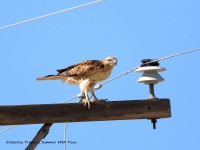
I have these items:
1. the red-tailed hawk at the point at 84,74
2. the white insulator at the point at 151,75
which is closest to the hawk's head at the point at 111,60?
the red-tailed hawk at the point at 84,74

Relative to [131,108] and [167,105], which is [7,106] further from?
[167,105]

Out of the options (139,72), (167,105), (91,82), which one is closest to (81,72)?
(91,82)

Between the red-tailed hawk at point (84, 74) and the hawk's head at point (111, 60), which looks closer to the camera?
the red-tailed hawk at point (84, 74)

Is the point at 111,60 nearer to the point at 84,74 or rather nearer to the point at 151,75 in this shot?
the point at 84,74

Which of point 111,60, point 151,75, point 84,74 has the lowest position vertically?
point 151,75

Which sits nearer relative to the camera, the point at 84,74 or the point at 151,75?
the point at 151,75

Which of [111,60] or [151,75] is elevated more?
[111,60]

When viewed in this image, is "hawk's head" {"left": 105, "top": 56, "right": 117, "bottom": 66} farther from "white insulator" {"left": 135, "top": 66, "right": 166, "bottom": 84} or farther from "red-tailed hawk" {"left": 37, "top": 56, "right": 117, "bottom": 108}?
"white insulator" {"left": 135, "top": 66, "right": 166, "bottom": 84}

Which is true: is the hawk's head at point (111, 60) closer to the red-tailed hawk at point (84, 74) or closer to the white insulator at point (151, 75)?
the red-tailed hawk at point (84, 74)

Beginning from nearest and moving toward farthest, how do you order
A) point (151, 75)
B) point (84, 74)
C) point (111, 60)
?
point (151, 75) < point (84, 74) < point (111, 60)

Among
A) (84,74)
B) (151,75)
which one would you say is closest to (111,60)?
(84,74)

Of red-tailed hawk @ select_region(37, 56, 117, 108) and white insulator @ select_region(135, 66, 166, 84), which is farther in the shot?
red-tailed hawk @ select_region(37, 56, 117, 108)

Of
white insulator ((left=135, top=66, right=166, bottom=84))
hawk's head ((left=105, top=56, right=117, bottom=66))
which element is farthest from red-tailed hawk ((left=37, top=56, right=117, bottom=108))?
white insulator ((left=135, top=66, right=166, bottom=84))

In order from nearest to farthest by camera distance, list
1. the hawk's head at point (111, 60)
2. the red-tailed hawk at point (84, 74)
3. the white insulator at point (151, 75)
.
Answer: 1. the white insulator at point (151, 75)
2. the red-tailed hawk at point (84, 74)
3. the hawk's head at point (111, 60)
